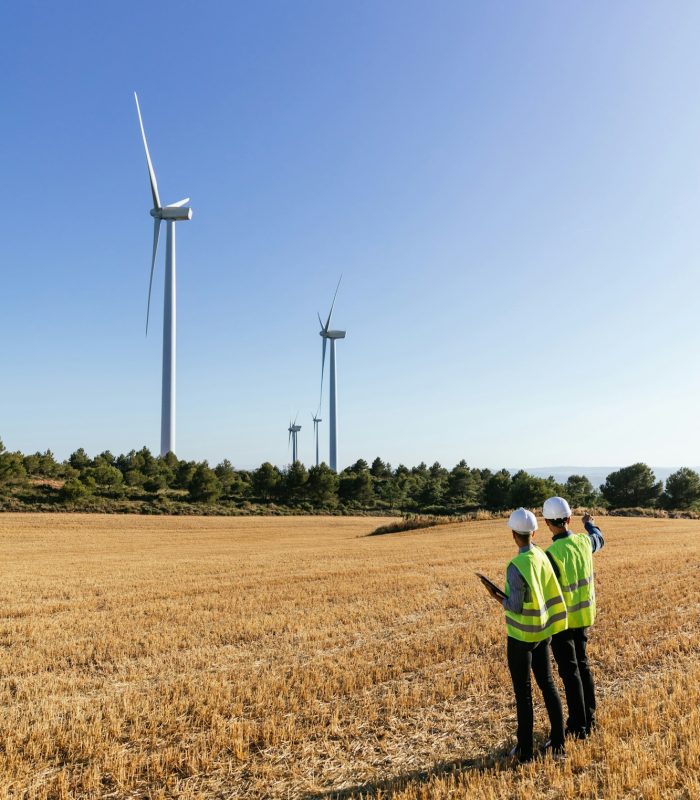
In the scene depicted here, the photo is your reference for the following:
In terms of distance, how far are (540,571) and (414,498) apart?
97.3 metres

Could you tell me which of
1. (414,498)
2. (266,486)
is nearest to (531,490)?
(414,498)

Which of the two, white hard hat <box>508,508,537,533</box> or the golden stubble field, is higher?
white hard hat <box>508,508,537,533</box>

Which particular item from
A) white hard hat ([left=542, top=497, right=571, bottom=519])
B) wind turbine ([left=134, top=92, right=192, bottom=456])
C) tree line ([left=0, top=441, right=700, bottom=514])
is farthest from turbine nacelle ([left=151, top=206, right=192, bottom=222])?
white hard hat ([left=542, top=497, right=571, bottom=519])

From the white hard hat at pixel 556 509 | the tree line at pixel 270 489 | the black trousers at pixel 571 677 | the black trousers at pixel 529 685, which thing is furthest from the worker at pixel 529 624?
the tree line at pixel 270 489

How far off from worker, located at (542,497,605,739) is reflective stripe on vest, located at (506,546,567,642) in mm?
355

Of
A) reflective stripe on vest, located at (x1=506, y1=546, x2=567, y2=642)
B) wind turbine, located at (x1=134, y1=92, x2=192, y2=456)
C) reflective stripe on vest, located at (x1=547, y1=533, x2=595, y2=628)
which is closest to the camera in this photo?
reflective stripe on vest, located at (x1=506, y1=546, x2=567, y2=642)

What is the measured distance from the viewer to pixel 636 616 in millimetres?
12852

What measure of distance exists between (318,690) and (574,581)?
4377 millimetres

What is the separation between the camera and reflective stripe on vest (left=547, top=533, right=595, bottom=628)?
269 inches

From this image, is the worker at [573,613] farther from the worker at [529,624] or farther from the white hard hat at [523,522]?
the white hard hat at [523,522]

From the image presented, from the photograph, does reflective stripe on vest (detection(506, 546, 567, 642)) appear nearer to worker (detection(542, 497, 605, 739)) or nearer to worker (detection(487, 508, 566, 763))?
worker (detection(487, 508, 566, 763))

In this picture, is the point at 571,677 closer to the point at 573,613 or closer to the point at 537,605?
the point at 573,613

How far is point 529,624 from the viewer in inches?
242

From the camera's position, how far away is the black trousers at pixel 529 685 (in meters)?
6.23
